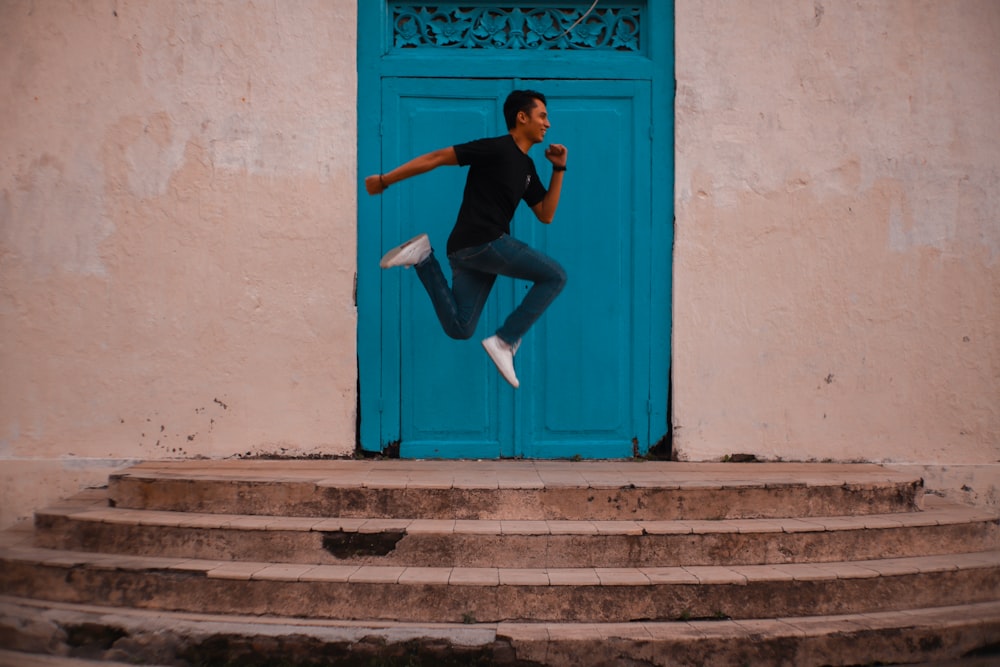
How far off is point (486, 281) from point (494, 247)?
295 millimetres

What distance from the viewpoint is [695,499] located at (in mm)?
4320

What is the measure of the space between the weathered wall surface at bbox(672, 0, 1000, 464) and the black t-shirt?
149 centimetres

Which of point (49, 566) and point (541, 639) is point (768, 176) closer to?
point (541, 639)

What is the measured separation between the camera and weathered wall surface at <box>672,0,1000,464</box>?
5516 mm

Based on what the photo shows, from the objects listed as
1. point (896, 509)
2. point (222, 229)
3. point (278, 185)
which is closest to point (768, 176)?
point (896, 509)

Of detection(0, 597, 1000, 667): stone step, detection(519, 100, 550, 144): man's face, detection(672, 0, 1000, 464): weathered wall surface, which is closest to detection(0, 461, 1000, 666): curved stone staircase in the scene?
detection(0, 597, 1000, 667): stone step

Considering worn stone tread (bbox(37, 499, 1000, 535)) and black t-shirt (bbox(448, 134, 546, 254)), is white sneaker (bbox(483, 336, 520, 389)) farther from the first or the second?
worn stone tread (bbox(37, 499, 1000, 535))

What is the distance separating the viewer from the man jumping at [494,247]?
14.8 feet

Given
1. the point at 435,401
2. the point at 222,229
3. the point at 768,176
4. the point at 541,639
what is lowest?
the point at 541,639

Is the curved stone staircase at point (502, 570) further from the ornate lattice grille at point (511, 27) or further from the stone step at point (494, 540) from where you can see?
the ornate lattice grille at point (511, 27)

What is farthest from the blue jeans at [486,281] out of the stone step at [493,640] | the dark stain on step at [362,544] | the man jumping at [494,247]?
the stone step at [493,640]

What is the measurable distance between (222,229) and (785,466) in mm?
3988

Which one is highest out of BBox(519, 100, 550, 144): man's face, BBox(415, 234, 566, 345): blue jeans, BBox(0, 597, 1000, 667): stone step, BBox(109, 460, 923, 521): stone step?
BBox(519, 100, 550, 144): man's face

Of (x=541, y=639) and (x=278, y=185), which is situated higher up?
(x=278, y=185)
